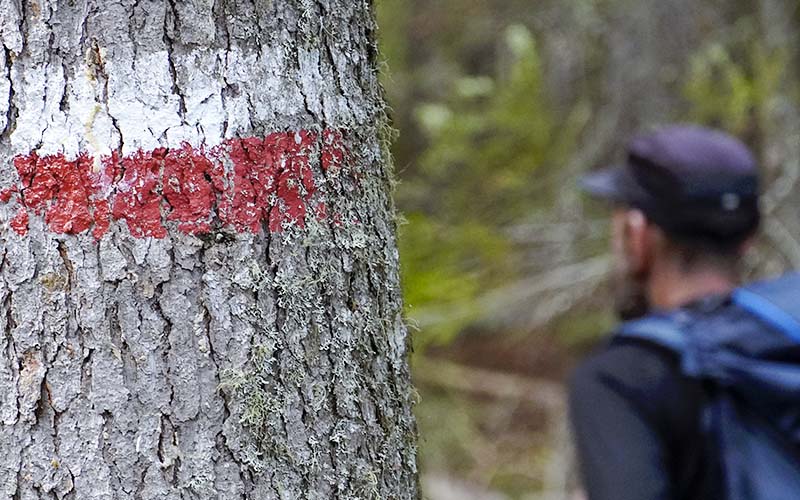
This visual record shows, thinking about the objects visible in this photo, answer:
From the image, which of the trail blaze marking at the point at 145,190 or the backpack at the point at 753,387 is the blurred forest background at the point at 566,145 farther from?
the trail blaze marking at the point at 145,190

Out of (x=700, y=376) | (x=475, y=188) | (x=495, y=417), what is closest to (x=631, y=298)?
(x=700, y=376)

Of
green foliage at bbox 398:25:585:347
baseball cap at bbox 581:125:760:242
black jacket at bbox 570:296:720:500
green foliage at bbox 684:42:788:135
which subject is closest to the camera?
black jacket at bbox 570:296:720:500

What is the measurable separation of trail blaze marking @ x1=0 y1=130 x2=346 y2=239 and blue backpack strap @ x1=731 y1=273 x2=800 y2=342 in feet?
5.10

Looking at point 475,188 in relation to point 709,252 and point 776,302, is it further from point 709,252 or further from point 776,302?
point 776,302

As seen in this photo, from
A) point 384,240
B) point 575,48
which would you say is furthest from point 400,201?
point 384,240

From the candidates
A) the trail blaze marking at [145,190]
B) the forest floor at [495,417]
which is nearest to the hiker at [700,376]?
the trail blaze marking at [145,190]

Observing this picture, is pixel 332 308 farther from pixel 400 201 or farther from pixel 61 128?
pixel 400 201

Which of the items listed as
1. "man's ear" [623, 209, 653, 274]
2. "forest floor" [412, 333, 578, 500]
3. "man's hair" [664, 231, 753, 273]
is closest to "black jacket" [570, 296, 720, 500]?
"man's hair" [664, 231, 753, 273]

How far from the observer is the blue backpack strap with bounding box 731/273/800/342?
2229mm

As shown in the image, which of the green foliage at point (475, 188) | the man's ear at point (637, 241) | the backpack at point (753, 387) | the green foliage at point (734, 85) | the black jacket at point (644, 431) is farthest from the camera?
the green foliage at point (475, 188)

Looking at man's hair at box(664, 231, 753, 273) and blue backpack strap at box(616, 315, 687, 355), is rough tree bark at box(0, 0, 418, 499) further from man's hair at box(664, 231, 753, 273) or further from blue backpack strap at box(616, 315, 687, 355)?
man's hair at box(664, 231, 753, 273)

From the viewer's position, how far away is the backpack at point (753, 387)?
2.18 meters

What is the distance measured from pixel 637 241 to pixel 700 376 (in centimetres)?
73

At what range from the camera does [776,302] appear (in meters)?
2.28
